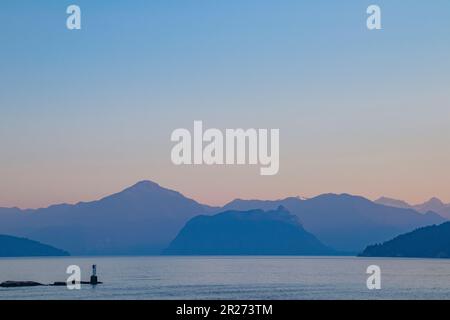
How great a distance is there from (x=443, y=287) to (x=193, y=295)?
46446 millimetres
